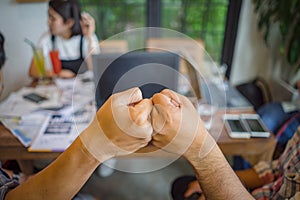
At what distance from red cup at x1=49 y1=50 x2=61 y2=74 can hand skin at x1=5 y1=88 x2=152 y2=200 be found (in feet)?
3.20

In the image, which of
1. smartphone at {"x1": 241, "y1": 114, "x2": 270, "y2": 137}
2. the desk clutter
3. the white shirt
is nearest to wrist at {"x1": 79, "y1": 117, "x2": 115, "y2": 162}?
the desk clutter

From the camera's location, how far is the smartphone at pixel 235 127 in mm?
911

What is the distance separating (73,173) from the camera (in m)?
0.39

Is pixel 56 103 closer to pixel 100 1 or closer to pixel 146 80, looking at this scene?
pixel 146 80

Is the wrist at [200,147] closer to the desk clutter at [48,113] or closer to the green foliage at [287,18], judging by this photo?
the desk clutter at [48,113]

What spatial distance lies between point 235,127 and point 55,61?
1.02m

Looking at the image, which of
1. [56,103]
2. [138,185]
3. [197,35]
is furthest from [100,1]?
[138,185]

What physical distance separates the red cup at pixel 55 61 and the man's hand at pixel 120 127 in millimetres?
1035

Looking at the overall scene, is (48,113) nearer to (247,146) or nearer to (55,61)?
(55,61)

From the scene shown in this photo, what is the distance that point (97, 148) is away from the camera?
0.37 meters

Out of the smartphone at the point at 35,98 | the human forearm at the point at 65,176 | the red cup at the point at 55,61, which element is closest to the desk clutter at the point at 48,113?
the smartphone at the point at 35,98

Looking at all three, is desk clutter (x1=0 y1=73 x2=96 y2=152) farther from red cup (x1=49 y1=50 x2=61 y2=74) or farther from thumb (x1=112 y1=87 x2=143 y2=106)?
thumb (x1=112 y1=87 x2=143 y2=106)

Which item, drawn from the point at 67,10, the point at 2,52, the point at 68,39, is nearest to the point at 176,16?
the point at 68,39

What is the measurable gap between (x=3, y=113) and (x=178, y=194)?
83 cm
